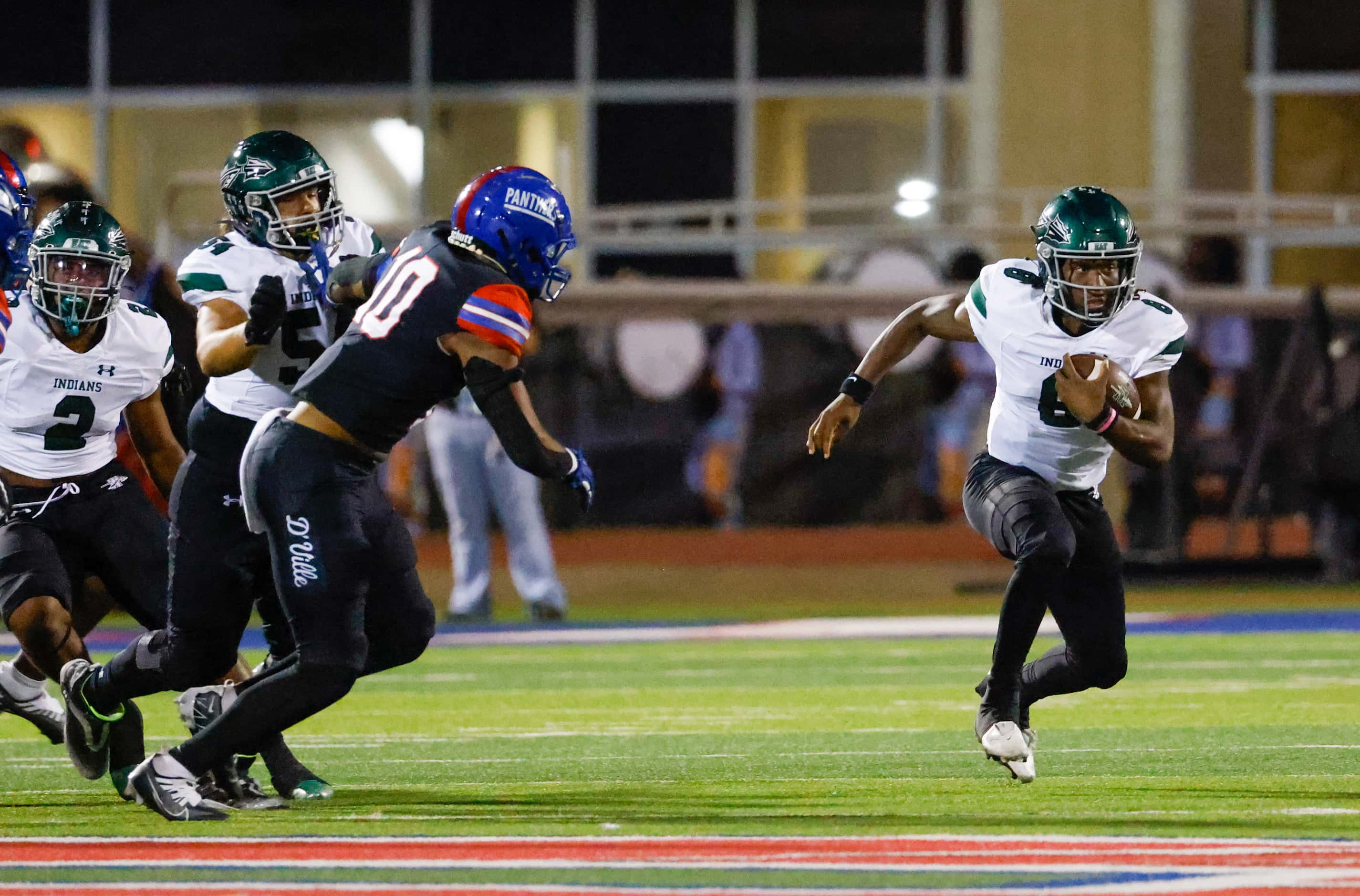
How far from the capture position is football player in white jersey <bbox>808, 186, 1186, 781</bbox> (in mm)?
6234

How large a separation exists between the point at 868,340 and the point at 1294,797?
8.84 meters

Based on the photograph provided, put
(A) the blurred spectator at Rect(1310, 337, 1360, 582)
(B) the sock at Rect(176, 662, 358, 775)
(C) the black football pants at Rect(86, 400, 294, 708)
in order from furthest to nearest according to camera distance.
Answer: (A) the blurred spectator at Rect(1310, 337, 1360, 582) < (C) the black football pants at Rect(86, 400, 294, 708) < (B) the sock at Rect(176, 662, 358, 775)

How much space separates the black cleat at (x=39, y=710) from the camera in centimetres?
717

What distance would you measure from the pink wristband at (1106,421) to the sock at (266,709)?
2120 mm

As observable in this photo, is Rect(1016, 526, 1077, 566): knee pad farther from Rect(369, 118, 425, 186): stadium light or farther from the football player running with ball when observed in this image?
Rect(369, 118, 425, 186): stadium light

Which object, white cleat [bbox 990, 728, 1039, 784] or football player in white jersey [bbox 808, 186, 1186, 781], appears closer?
white cleat [bbox 990, 728, 1039, 784]

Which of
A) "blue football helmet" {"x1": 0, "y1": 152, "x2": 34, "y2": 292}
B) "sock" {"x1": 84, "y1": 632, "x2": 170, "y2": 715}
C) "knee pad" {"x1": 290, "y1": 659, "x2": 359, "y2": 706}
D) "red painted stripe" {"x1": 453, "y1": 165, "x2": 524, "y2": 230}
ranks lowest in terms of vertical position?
"sock" {"x1": 84, "y1": 632, "x2": 170, "y2": 715}

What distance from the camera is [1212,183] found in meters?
20.0

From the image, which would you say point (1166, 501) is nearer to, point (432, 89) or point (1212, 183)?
point (1212, 183)

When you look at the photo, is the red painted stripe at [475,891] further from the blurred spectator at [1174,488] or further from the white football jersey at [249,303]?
the blurred spectator at [1174,488]

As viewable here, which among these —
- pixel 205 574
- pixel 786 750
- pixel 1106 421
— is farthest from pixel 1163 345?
pixel 205 574

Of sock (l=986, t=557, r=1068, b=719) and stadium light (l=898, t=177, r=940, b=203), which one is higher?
stadium light (l=898, t=177, r=940, b=203)

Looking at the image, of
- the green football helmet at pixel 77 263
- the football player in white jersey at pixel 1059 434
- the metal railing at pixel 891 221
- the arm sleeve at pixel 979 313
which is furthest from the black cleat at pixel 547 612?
the green football helmet at pixel 77 263

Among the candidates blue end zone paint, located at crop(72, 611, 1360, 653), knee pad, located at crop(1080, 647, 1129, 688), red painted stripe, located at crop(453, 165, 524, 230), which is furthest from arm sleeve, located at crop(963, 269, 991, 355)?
blue end zone paint, located at crop(72, 611, 1360, 653)
